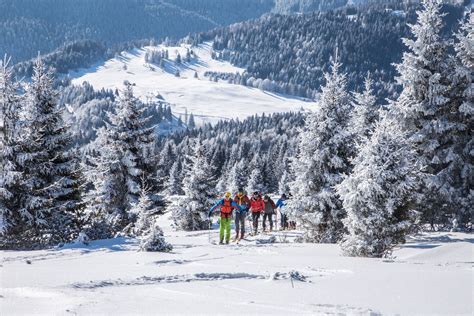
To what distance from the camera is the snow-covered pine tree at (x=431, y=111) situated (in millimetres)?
19031

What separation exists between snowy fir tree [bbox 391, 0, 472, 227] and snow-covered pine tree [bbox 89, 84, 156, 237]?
44.4 ft

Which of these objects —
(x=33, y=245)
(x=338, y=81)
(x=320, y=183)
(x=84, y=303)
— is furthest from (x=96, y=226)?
(x=84, y=303)

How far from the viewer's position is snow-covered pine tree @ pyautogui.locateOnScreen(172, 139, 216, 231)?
3569cm

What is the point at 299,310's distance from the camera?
6.08m

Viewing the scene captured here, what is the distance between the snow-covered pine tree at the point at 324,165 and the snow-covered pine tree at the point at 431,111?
8.47 feet

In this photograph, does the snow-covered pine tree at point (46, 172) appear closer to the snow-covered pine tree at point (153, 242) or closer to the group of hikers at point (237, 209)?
the snow-covered pine tree at point (153, 242)

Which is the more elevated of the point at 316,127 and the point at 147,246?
the point at 316,127

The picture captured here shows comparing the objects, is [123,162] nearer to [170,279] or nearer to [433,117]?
[433,117]

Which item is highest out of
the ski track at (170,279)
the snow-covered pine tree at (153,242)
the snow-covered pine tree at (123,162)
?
the ski track at (170,279)

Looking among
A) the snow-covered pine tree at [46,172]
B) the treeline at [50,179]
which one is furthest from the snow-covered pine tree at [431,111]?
the snow-covered pine tree at [46,172]

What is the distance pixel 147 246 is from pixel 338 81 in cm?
1127

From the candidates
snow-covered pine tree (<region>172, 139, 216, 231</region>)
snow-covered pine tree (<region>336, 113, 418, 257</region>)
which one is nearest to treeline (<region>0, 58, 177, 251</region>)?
snow-covered pine tree (<region>336, 113, 418, 257</region>)

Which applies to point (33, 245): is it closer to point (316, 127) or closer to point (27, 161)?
point (27, 161)

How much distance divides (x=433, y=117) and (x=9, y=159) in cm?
1695
